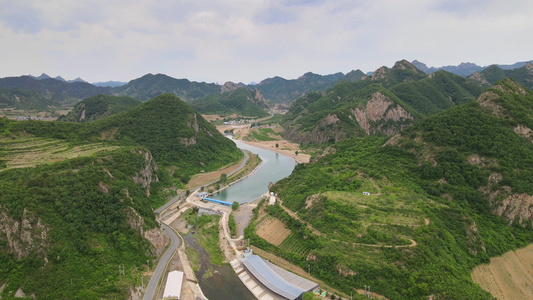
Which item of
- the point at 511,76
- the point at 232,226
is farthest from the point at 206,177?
the point at 511,76

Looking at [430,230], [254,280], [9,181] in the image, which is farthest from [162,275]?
[430,230]

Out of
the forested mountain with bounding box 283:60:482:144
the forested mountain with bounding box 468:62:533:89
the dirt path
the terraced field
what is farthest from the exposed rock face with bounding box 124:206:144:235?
the forested mountain with bounding box 468:62:533:89

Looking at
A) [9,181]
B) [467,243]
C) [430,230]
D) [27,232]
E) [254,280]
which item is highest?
[9,181]

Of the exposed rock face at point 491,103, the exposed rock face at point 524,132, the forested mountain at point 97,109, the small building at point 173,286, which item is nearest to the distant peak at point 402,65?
the exposed rock face at point 491,103

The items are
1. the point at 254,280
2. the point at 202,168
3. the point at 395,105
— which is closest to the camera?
the point at 254,280

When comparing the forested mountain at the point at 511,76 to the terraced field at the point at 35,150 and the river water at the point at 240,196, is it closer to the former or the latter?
the river water at the point at 240,196

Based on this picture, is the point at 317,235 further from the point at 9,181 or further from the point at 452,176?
the point at 9,181
